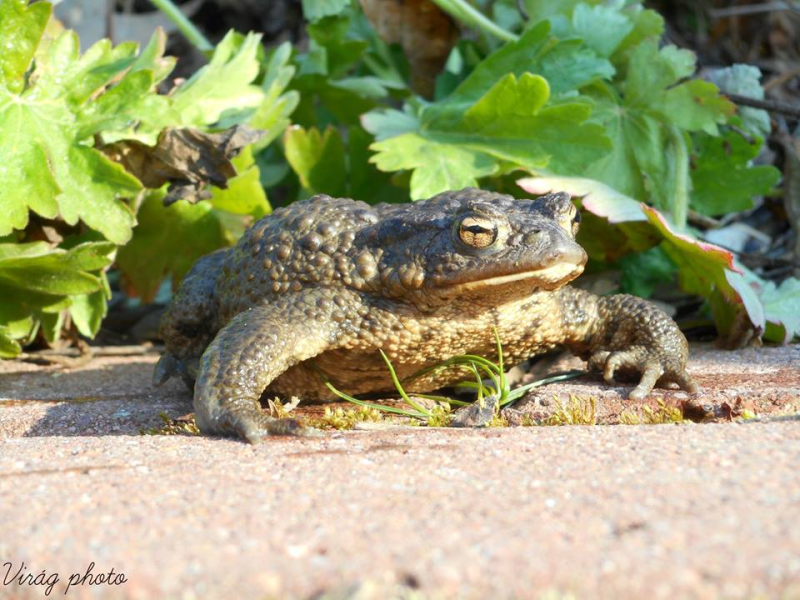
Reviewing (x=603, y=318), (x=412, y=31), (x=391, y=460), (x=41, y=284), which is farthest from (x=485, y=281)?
(x=412, y=31)

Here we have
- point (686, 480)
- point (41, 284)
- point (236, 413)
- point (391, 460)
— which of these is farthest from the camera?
point (41, 284)

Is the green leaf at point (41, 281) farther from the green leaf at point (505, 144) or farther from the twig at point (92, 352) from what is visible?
the green leaf at point (505, 144)

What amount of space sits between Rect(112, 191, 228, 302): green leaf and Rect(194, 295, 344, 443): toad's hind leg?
3.77 feet

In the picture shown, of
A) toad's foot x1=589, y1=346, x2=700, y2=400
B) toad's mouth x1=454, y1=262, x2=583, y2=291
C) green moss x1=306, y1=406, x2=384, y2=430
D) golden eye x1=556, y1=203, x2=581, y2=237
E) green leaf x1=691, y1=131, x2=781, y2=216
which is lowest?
toad's foot x1=589, y1=346, x2=700, y2=400

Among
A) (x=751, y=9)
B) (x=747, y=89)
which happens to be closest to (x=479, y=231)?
(x=747, y=89)

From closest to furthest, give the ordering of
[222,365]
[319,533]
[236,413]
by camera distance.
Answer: [319,533], [236,413], [222,365]

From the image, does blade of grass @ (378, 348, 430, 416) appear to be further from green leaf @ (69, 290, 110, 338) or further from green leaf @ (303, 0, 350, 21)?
green leaf @ (303, 0, 350, 21)

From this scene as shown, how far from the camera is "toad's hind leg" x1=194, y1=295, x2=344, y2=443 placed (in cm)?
237

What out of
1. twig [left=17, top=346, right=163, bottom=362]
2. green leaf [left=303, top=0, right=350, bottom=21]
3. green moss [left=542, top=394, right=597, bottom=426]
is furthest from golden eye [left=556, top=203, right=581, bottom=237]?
twig [left=17, top=346, right=163, bottom=362]

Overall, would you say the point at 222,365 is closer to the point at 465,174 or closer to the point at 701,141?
the point at 465,174

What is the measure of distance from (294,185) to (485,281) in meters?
2.02

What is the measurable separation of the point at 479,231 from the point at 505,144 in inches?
37.4

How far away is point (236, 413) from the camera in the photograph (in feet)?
7.84

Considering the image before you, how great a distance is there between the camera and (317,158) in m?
3.99
